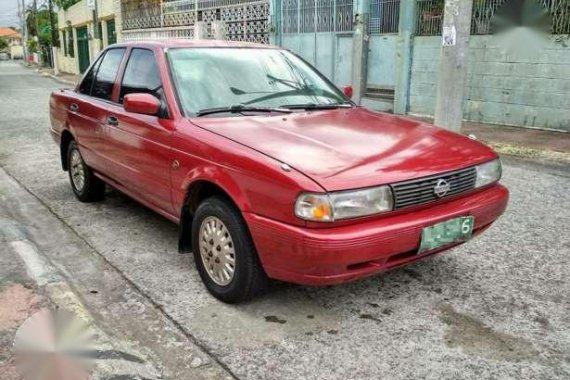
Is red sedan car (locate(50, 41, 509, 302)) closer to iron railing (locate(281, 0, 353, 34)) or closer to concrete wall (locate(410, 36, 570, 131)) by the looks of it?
concrete wall (locate(410, 36, 570, 131))

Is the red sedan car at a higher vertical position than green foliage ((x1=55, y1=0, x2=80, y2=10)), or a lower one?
lower

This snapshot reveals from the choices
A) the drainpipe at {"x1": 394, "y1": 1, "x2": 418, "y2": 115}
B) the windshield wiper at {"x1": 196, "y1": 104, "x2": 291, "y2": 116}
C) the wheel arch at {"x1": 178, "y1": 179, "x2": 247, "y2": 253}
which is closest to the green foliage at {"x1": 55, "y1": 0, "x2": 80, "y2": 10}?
the drainpipe at {"x1": 394, "y1": 1, "x2": 418, "y2": 115}

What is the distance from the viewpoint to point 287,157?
121 inches

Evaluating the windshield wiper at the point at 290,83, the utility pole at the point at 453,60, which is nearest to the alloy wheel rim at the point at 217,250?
the windshield wiper at the point at 290,83

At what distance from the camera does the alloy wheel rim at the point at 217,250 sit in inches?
133

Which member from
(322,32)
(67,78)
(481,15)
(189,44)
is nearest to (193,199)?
(189,44)

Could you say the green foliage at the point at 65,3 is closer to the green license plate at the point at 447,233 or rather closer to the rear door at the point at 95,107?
the rear door at the point at 95,107

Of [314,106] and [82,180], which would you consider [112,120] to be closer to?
[82,180]

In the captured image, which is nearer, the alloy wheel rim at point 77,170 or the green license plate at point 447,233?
the green license plate at point 447,233

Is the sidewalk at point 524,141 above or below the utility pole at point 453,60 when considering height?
below

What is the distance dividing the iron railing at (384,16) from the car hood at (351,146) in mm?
8406

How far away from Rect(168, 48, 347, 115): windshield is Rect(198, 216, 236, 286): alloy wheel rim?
2.74 ft

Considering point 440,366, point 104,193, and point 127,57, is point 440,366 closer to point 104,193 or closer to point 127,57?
point 127,57

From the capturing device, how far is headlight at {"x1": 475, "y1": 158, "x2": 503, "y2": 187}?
11.6ft
